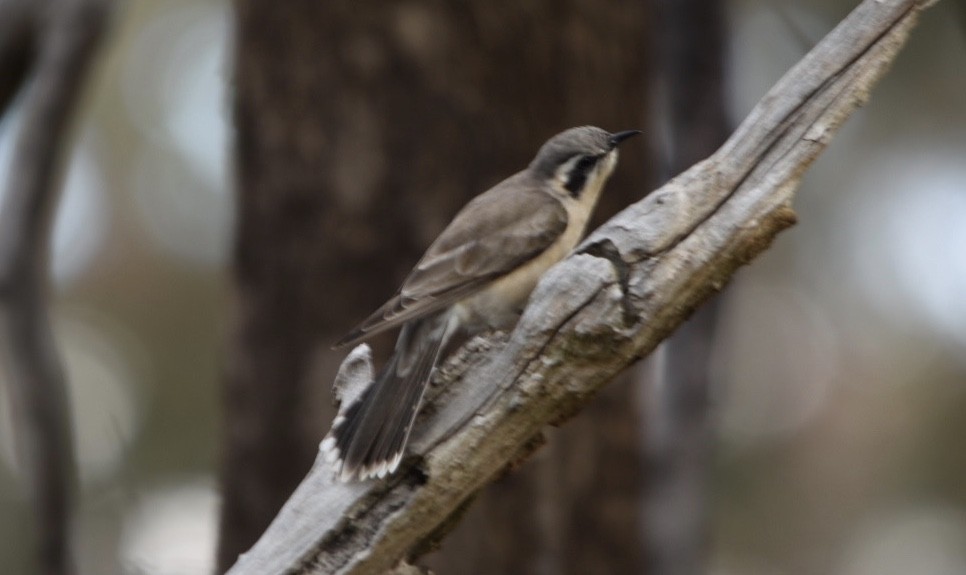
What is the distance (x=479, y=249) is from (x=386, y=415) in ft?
2.58

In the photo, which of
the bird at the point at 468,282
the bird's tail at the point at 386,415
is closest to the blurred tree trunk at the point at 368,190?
the bird at the point at 468,282

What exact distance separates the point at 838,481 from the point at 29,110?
344 inches

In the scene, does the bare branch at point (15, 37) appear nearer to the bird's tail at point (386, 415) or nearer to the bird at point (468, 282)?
the bird at point (468, 282)

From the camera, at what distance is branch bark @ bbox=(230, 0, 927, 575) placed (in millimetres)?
2787

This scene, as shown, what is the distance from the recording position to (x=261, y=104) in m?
5.43

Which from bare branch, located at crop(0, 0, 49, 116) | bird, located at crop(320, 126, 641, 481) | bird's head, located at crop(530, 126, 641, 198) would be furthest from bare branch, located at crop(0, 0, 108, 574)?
bird's head, located at crop(530, 126, 641, 198)

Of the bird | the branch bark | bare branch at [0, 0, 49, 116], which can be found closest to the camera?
the branch bark

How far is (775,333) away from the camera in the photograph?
11.9 meters

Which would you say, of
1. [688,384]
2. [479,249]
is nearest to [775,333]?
[688,384]

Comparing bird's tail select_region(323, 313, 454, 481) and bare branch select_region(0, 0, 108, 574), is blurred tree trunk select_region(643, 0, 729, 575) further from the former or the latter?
bird's tail select_region(323, 313, 454, 481)

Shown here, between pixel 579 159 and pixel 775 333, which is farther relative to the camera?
pixel 775 333

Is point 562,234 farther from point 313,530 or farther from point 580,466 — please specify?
point 580,466

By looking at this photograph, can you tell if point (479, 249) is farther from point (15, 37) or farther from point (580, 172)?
point (15, 37)

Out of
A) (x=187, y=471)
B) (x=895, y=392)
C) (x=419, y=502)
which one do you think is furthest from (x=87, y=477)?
(x=419, y=502)
